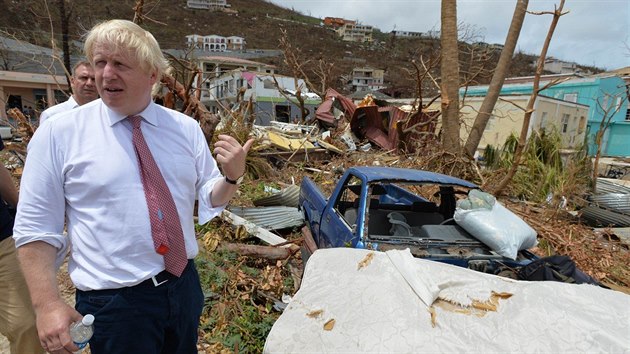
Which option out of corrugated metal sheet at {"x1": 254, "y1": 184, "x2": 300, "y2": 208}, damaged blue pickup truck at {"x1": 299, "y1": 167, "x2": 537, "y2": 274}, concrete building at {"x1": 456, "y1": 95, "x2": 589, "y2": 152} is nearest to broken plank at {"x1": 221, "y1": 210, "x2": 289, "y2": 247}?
damaged blue pickup truck at {"x1": 299, "y1": 167, "x2": 537, "y2": 274}

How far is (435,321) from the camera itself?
1.72 metres

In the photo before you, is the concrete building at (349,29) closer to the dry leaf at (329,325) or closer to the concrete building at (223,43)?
the concrete building at (223,43)

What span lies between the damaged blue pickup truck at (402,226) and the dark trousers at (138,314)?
169 centimetres

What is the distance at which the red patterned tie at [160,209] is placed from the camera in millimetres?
1439

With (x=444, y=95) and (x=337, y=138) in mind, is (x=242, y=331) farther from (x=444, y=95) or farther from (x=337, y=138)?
(x=337, y=138)

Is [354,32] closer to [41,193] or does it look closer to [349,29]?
[349,29]

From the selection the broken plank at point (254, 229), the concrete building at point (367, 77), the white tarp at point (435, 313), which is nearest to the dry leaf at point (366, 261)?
the white tarp at point (435, 313)

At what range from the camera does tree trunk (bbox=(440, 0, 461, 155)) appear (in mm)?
7980

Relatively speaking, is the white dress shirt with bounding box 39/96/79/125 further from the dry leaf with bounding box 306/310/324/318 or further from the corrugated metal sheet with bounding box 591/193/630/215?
the corrugated metal sheet with bounding box 591/193/630/215

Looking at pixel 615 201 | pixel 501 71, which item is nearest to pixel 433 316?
pixel 615 201

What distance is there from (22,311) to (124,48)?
1.70 m

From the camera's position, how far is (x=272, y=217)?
569 cm

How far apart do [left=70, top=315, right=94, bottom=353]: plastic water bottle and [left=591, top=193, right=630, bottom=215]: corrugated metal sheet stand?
29.3ft

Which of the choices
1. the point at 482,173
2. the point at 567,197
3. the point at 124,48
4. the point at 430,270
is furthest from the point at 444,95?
the point at 124,48
